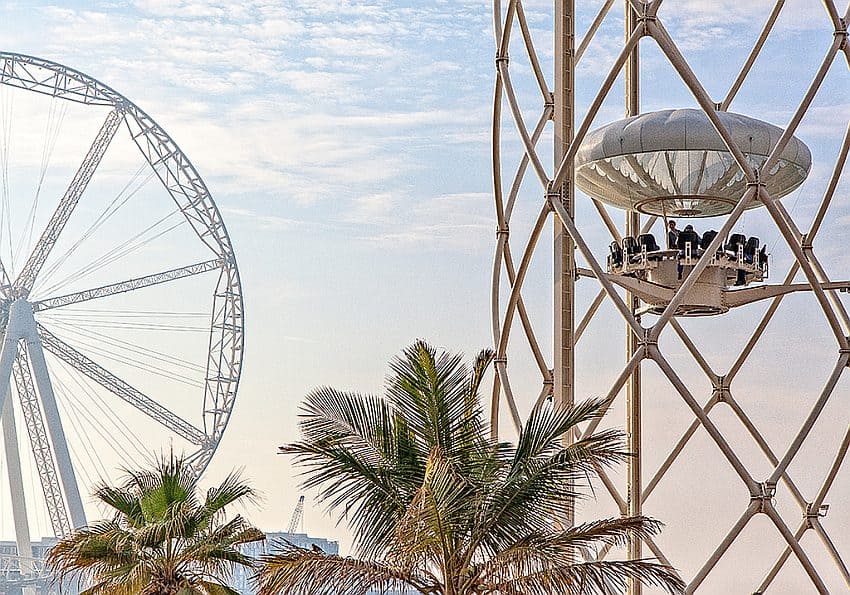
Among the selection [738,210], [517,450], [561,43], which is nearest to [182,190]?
[561,43]

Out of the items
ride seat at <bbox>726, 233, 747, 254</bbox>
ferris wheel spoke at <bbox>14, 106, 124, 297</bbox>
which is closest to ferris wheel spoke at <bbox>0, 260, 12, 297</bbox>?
ferris wheel spoke at <bbox>14, 106, 124, 297</bbox>

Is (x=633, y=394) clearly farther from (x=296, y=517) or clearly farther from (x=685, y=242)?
(x=296, y=517)

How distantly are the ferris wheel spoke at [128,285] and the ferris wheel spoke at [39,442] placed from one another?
4.00 feet

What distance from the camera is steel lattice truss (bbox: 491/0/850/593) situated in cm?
1482

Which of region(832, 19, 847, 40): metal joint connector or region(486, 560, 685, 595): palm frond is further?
region(832, 19, 847, 40): metal joint connector

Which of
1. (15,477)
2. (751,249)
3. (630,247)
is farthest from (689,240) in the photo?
(15,477)

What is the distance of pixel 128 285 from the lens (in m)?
25.2

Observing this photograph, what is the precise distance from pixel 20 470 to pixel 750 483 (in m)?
12.5

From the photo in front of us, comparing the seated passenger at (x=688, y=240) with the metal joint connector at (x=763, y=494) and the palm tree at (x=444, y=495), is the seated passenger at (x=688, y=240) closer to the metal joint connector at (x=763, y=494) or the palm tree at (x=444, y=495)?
the metal joint connector at (x=763, y=494)

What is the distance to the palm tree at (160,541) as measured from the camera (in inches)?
551

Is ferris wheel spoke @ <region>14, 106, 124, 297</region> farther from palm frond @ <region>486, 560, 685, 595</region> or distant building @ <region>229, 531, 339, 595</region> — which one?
palm frond @ <region>486, 560, 685, 595</region>

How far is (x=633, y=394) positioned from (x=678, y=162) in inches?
119

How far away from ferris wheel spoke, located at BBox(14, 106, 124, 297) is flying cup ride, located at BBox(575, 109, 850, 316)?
11.4 meters

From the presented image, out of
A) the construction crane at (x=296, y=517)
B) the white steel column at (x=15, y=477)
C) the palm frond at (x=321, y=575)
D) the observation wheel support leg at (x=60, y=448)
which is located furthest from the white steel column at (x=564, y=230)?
the construction crane at (x=296, y=517)
